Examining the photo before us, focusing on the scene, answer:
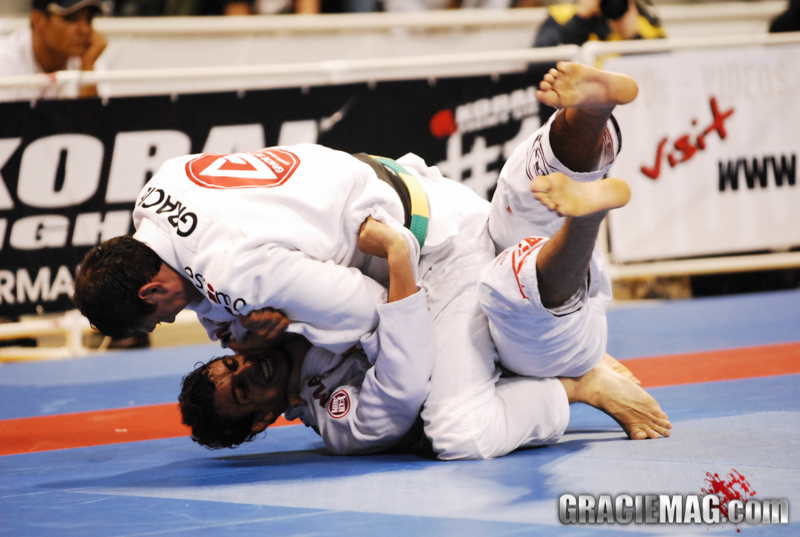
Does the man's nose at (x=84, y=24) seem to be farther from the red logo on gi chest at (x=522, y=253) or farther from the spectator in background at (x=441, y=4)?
the red logo on gi chest at (x=522, y=253)

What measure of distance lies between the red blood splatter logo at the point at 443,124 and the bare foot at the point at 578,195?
129 inches

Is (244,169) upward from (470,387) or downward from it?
upward

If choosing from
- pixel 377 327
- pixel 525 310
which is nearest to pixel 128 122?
pixel 377 327

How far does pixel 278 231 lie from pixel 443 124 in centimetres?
320

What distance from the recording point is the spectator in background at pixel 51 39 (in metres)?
5.20

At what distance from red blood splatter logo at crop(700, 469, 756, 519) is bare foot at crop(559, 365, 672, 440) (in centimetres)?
51

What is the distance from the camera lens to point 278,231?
2.18 metres

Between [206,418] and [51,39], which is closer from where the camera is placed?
[206,418]

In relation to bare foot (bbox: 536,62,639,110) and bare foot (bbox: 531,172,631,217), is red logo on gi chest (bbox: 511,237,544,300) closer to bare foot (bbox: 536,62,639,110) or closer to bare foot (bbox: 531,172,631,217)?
bare foot (bbox: 531,172,631,217)

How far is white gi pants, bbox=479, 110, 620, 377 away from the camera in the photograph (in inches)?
86.7

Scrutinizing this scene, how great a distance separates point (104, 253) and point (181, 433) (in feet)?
3.10

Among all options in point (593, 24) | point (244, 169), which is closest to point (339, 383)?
point (244, 169)

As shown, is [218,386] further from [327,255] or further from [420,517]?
[420,517]

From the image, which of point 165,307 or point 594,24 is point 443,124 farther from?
point 165,307
